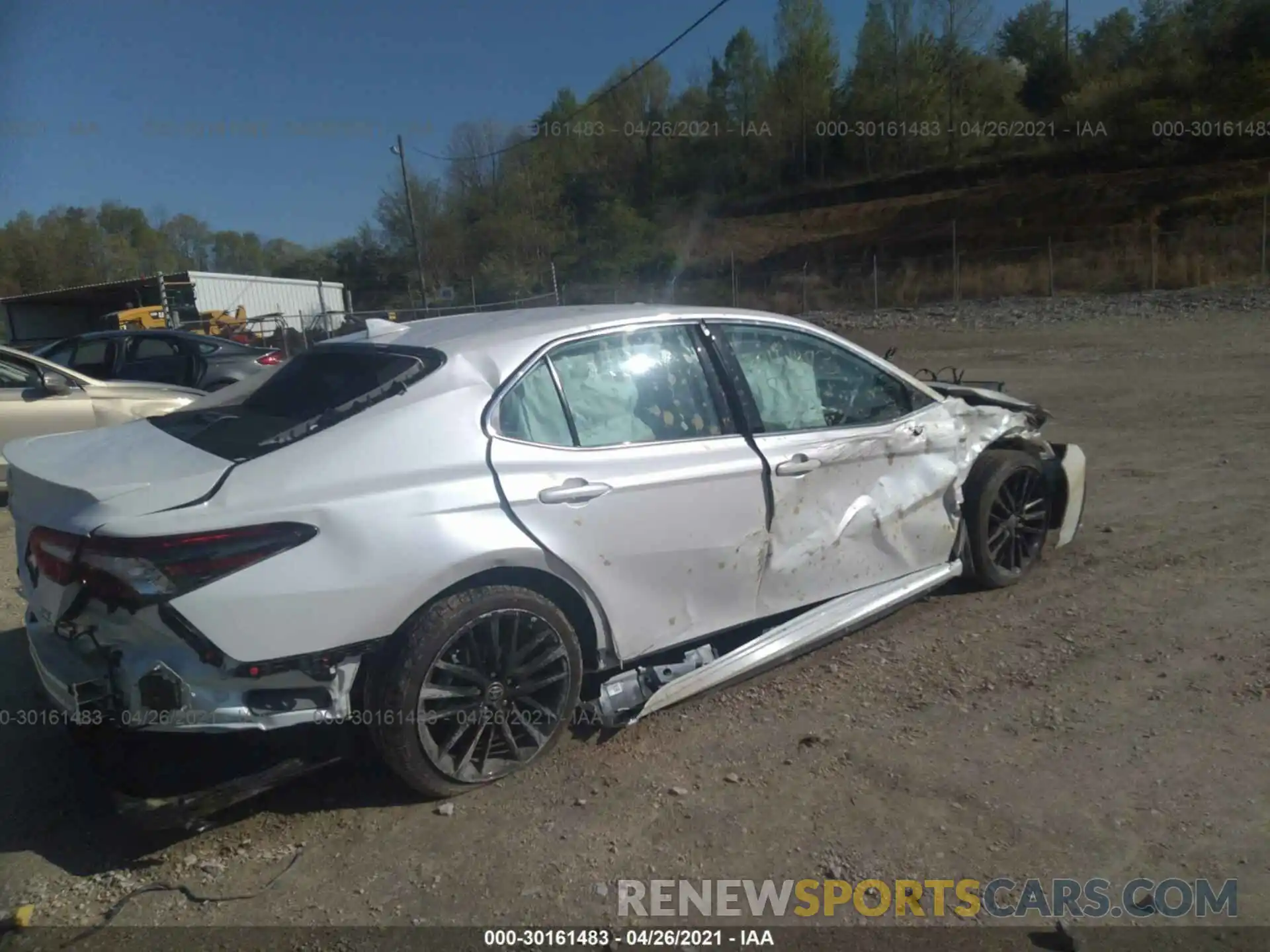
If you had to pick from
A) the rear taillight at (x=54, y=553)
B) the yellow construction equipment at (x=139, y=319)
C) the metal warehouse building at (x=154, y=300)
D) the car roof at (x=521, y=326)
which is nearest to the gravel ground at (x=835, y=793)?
the rear taillight at (x=54, y=553)

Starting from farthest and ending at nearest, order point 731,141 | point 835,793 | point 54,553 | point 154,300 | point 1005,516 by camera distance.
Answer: point 731,141 < point 154,300 < point 1005,516 < point 835,793 < point 54,553

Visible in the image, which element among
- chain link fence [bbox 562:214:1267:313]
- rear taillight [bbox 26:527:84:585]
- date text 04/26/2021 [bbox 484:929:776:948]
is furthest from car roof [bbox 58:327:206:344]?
chain link fence [bbox 562:214:1267:313]

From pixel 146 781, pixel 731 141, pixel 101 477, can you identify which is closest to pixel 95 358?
pixel 101 477

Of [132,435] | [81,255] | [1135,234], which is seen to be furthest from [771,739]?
[81,255]

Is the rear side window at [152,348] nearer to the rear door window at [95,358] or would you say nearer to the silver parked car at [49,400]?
the rear door window at [95,358]

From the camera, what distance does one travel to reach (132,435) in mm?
3561

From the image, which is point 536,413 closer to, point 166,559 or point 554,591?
point 554,591

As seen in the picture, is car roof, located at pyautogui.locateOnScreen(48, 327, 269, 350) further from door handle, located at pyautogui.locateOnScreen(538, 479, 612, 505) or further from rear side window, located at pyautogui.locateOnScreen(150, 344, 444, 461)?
door handle, located at pyautogui.locateOnScreen(538, 479, 612, 505)

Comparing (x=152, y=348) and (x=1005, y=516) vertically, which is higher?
(x=152, y=348)

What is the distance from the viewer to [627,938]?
2.58 metres

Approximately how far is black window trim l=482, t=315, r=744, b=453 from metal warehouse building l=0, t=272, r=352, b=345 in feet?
89.7

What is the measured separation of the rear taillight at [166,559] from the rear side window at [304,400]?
12.8 inches

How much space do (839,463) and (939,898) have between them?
6.04 feet

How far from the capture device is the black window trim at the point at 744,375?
390cm
